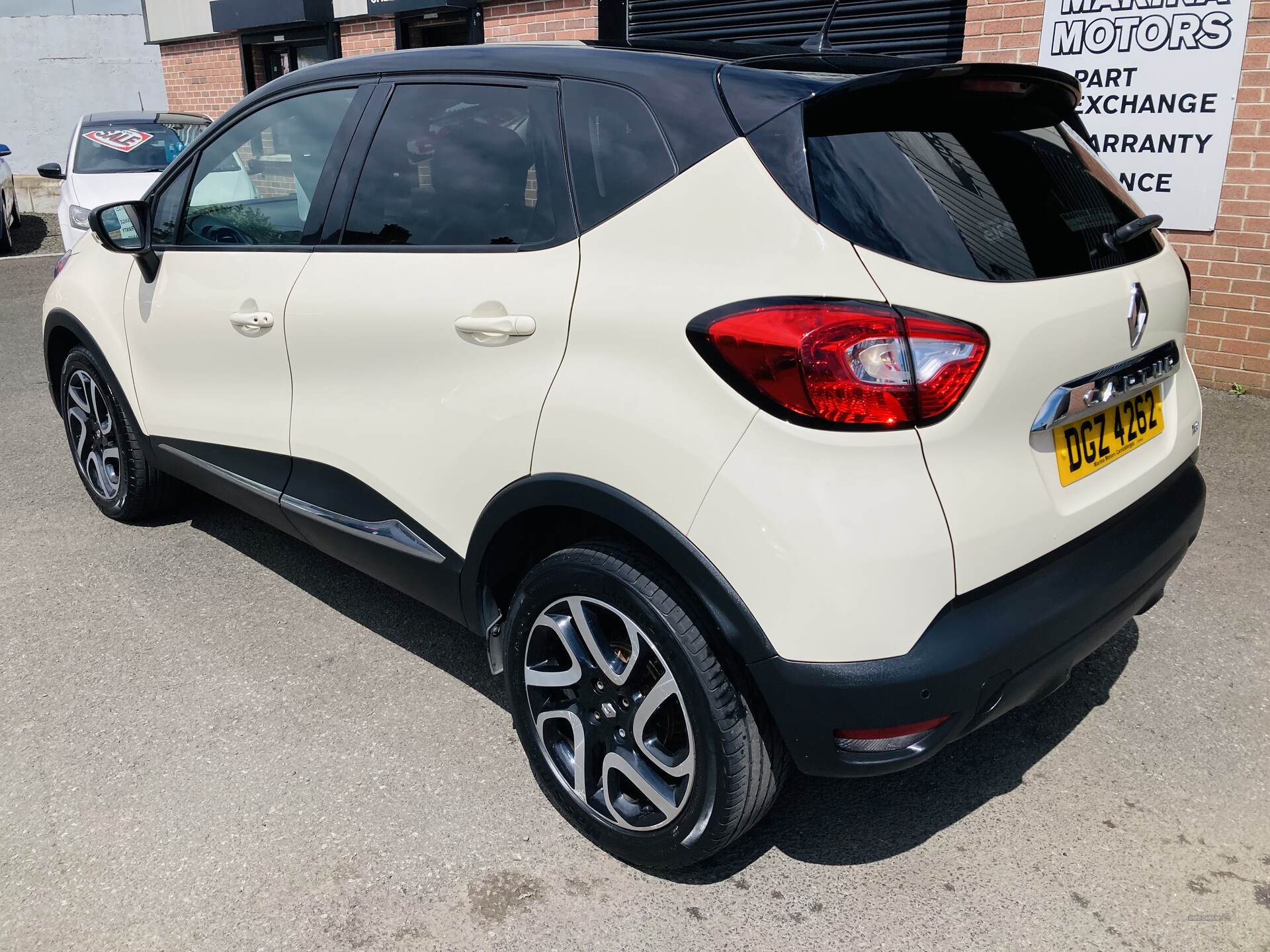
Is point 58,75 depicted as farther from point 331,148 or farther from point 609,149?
point 609,149

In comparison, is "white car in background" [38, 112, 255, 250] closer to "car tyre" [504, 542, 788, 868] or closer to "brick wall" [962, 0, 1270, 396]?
"brick wall" [962, 0, 1270, 396]

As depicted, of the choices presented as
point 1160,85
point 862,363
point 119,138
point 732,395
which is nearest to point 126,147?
point 119,138

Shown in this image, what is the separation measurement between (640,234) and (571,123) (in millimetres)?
409

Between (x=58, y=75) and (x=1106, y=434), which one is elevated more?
(x=58, y=75)

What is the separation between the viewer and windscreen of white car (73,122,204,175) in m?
10.4

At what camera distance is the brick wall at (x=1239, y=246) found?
18.7ft

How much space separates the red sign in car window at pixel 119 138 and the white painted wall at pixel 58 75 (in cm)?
1117

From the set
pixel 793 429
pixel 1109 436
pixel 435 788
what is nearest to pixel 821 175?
pixel 793 429

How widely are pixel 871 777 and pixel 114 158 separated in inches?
419

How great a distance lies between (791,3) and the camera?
8.00m

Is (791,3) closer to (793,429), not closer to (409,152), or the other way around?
(409,152)

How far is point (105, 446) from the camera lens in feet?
14.4

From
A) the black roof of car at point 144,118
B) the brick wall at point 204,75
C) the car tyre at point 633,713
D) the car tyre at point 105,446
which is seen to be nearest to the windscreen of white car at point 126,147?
the black roof of car at point 144,118

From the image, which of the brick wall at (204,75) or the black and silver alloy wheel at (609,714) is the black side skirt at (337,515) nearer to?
the black and silver alloy wheel at (609,714)
